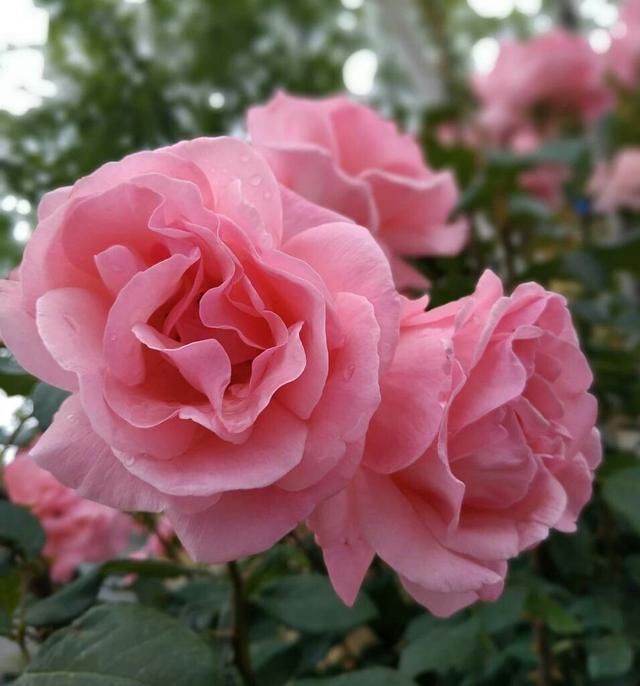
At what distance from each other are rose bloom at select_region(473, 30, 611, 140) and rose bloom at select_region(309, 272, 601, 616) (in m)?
0.99

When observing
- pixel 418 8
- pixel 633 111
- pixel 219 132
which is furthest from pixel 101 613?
pixel 633 111

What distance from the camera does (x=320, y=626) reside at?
1.53 ft

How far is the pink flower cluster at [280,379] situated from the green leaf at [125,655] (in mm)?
85

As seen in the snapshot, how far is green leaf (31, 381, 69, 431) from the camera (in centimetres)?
33

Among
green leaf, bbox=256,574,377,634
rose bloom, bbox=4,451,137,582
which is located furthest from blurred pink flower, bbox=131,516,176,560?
green leaf, bbox=256,574,377,634

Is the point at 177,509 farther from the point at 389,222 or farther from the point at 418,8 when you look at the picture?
the point at 418,8

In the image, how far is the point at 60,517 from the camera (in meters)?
0.60

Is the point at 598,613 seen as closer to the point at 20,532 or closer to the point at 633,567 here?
the point at 633,567

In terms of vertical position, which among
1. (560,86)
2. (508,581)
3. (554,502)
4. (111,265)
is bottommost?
(508,581)

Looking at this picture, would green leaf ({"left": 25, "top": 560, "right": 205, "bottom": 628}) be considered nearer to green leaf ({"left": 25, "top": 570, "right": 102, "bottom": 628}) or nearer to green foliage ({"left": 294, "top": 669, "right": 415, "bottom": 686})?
green leaf ({"left": 25, "top": 570, "right": 102, "bottom": 628})

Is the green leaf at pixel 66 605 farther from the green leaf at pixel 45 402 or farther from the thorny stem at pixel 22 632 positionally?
the green leaf at pixel 45 402

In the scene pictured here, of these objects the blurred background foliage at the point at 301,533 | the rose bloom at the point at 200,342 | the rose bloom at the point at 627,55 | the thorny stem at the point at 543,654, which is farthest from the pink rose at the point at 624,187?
the rose bloom at the point at 200,342

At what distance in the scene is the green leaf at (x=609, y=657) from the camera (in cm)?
53

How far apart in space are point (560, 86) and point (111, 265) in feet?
3.58
